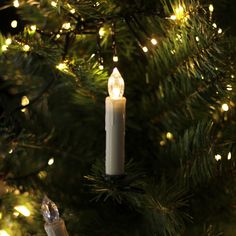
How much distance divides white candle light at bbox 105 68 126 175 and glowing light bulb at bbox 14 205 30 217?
0.58 ft

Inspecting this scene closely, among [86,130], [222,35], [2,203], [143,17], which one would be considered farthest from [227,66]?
[2,203]

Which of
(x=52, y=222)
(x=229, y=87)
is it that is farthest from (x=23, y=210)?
(x=229, y=87)

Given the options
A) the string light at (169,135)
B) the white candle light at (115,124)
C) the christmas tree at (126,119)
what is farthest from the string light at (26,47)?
the string light at (169,135)

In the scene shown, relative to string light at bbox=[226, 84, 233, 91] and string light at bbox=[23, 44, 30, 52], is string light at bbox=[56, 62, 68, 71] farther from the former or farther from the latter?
string light at bbox=[226, 84, 233, 91]

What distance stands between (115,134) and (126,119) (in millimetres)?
173

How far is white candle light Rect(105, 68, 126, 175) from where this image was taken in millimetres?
561

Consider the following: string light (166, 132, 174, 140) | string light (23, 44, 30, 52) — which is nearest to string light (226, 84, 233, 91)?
string light (166, 132, 174, 140)

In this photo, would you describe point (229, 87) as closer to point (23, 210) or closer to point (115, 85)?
point (115, 85)

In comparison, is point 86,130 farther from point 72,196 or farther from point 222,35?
point 222,35

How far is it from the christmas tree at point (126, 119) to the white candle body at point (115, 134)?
0.01 m

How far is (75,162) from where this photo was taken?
2.59 ft

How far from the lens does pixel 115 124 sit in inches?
22.2

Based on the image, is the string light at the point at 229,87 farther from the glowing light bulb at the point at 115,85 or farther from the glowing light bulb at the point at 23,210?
the glowing light bulb at the point at 23,210

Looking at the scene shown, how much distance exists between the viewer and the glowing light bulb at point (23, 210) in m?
0.69
